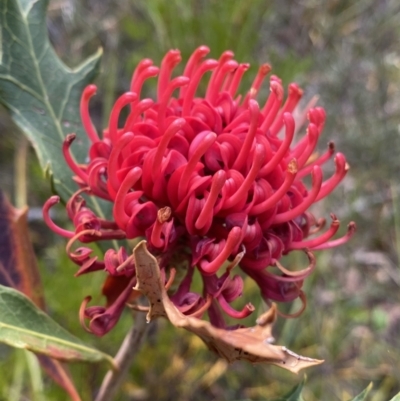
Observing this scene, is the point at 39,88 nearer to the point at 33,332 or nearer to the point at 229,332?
the point at 33,332

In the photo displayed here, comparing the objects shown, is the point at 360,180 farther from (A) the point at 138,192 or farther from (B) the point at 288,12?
(A) the point at 138,192

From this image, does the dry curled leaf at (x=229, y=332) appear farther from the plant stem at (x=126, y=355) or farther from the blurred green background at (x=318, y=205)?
the blurred green background at (x=318, y=205)

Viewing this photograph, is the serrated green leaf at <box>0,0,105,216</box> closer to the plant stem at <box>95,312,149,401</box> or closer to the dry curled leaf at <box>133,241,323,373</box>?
the plant stem at <box>95,312,149,401</box>

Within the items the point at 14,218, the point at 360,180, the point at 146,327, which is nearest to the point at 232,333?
the point at 146,327

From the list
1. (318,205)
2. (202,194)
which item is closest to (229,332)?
(202,194)

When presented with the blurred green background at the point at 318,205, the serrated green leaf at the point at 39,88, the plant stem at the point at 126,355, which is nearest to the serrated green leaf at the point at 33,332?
the plant stem at the point at 126,355

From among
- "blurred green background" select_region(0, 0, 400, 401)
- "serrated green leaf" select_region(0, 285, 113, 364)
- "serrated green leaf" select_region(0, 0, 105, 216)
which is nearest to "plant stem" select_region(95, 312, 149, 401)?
"serrated green leaf" select_region(0, 285, 113, 364)

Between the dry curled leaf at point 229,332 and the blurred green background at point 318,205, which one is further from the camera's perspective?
the blurred green background at point 318,205
